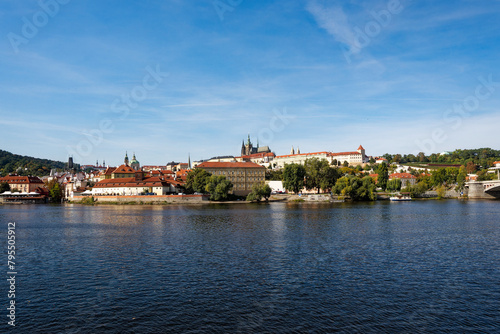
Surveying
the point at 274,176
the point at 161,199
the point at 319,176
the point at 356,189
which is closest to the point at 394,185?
the point at 319,176

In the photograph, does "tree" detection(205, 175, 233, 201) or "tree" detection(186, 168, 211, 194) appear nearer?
"tree" detection(205, 175, 233, 201)

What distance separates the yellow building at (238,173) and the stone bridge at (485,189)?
216 feet

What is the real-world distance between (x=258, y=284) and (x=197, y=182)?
8823cm

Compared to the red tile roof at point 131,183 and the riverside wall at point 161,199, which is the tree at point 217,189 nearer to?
the riverside wall at point 161,199

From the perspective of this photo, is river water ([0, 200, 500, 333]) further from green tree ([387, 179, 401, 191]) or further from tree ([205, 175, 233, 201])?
green tree ([387, 179, 401, 191])

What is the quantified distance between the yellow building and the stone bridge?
6588 cm

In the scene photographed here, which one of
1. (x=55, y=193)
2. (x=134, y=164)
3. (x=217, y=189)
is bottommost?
(x=217, y=189)

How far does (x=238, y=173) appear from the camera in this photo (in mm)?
133875

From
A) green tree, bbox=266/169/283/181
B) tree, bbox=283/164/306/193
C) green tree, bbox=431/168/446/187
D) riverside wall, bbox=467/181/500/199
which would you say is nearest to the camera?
tree, bbox=283/164/306/193

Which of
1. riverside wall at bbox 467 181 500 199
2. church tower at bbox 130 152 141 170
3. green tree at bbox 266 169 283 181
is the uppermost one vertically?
church tower at bbox 130 152 141 170

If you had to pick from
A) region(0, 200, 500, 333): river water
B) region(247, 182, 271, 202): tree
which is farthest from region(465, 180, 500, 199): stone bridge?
region(0, 200, 500, 333): river water

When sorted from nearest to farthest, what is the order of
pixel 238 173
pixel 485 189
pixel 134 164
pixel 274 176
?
pixel 485 189
pixel 238 173
pixel 274 176
pixel 134 164

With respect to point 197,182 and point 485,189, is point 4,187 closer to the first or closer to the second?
point 197,182

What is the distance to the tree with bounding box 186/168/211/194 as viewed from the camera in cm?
10725
